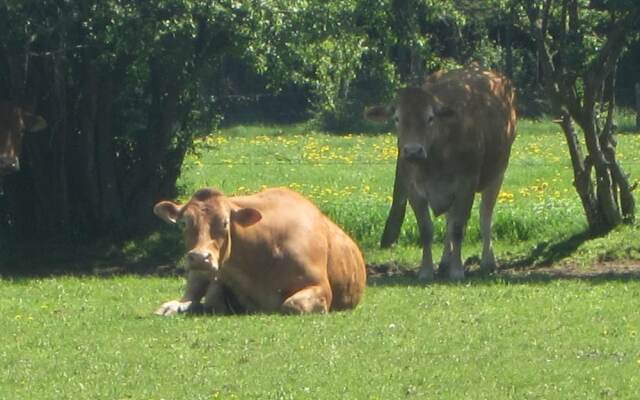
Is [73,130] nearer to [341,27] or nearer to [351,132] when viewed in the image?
[341,27]

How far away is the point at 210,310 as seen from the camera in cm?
1355

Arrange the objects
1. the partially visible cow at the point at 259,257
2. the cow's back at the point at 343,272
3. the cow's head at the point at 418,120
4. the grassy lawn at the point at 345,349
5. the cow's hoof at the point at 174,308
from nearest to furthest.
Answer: the grassy lawn at the point at 345,349 < the partially visible cow at the point at 259,257 < the cow's hoof at the point at 174,308 < the cow's back at the point at 343,272 < the cow's head at the point at 418,120

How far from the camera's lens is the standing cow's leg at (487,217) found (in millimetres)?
19062

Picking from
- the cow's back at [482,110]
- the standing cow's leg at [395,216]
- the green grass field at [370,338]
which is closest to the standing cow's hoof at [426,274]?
the green grass field at [370,338]

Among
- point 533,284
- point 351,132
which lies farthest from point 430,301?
point 351,132

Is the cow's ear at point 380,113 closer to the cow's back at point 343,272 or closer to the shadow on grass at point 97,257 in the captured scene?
the shadow on grass at point 97,257

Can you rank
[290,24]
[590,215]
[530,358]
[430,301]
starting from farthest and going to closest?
Answer: 1. [590,215]
2. [290,24]
3. [430,301]
4. [530,358]

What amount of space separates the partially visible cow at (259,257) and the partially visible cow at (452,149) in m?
3.75

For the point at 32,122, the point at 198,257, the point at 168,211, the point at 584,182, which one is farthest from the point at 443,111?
the point at 198,257

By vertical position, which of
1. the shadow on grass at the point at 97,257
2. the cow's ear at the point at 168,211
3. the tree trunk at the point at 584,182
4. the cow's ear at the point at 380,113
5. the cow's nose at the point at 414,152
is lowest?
the shadow on grass at the point at 97,257

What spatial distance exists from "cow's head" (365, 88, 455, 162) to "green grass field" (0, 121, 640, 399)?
142 centimetres

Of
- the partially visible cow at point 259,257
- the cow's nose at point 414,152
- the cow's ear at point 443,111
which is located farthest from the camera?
the cow's ear at point 443,111

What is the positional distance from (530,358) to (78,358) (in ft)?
10.2

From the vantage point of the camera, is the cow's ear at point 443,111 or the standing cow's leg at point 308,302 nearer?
the standing cow's leg at point 308,302
